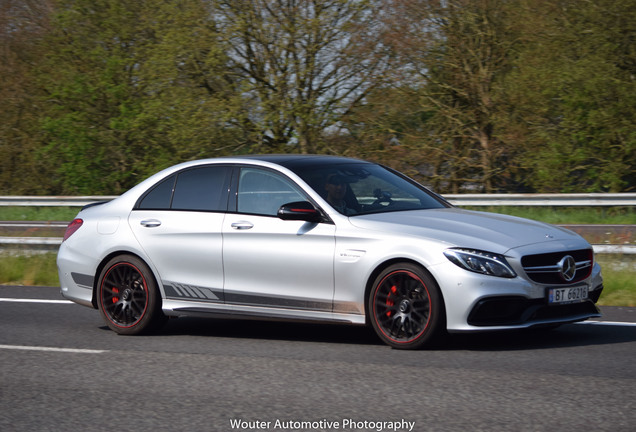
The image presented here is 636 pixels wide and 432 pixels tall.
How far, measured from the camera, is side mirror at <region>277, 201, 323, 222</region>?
7.45 m

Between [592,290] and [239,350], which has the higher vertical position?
[592,290]

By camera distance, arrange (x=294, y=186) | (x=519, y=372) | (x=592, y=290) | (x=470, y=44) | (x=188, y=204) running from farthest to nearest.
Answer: (x=470, y=44)
(x=188, y=204)
(x=294, y=186)
(x=592, y=290)
(x=519, y=372)

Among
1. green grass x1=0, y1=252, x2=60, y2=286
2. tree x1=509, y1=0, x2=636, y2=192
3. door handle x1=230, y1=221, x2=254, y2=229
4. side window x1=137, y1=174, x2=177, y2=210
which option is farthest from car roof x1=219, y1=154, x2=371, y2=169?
tree x1=509, y1=0, x2=636, y2=192

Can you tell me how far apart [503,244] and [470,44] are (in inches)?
746

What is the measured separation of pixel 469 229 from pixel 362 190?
121cm

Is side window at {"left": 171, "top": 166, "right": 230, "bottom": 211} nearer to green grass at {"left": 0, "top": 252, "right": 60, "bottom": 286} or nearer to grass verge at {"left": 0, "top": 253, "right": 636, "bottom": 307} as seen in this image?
grass verge at {"left": 0, "top": 253, "right": 636, "bottom": 307}

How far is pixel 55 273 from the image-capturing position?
13344 millimetres

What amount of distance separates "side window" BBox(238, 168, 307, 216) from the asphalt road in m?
1.15

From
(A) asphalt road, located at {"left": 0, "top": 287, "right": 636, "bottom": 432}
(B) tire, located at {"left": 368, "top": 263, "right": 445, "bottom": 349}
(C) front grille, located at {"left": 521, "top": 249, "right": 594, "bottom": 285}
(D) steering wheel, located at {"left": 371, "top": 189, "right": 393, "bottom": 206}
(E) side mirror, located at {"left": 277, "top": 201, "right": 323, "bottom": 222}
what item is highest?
(D) steering wheel, located at {"left": 371, "top": 189, "right": 393, "bottom": 206}

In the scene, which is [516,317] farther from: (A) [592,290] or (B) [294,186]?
(B) [294,186]

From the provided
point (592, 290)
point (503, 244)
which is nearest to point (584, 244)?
point (592, 290)

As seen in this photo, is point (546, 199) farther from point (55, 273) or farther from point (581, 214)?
point (55, 273)

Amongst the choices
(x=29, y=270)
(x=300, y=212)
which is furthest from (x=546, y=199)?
(x=300, y=212)

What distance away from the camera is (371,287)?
7.14 m
